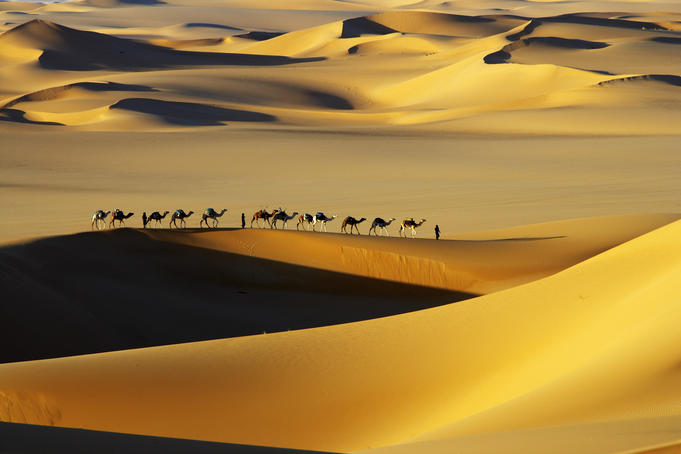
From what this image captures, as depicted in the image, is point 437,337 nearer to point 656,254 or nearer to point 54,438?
point 656,254

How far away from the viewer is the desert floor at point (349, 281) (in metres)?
8.59

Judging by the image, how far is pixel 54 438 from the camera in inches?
221

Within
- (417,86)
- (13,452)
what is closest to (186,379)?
(13,452)

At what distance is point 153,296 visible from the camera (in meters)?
16.4

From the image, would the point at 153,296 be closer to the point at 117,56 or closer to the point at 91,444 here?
the point at 91,444

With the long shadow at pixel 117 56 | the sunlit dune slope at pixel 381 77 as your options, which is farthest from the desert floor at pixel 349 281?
the long shadow at pixel 117 56

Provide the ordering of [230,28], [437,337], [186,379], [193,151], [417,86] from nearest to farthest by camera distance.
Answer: [186,379]
[437,337]
[193,151]
[417,86]
[230,28]

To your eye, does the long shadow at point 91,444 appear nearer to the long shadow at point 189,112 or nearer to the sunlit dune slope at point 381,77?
the sunlit dune slope at point 381,77

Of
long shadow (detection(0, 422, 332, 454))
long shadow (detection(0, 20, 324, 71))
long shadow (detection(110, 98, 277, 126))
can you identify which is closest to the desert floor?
long shadow (detection(0, 422, 332, 454))

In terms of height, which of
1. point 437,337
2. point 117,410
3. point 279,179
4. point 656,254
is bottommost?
point 117,410

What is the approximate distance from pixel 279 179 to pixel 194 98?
27472mm

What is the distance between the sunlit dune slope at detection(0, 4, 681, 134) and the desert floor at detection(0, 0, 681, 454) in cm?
51

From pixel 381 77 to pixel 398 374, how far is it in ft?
198

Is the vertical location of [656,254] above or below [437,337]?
above
